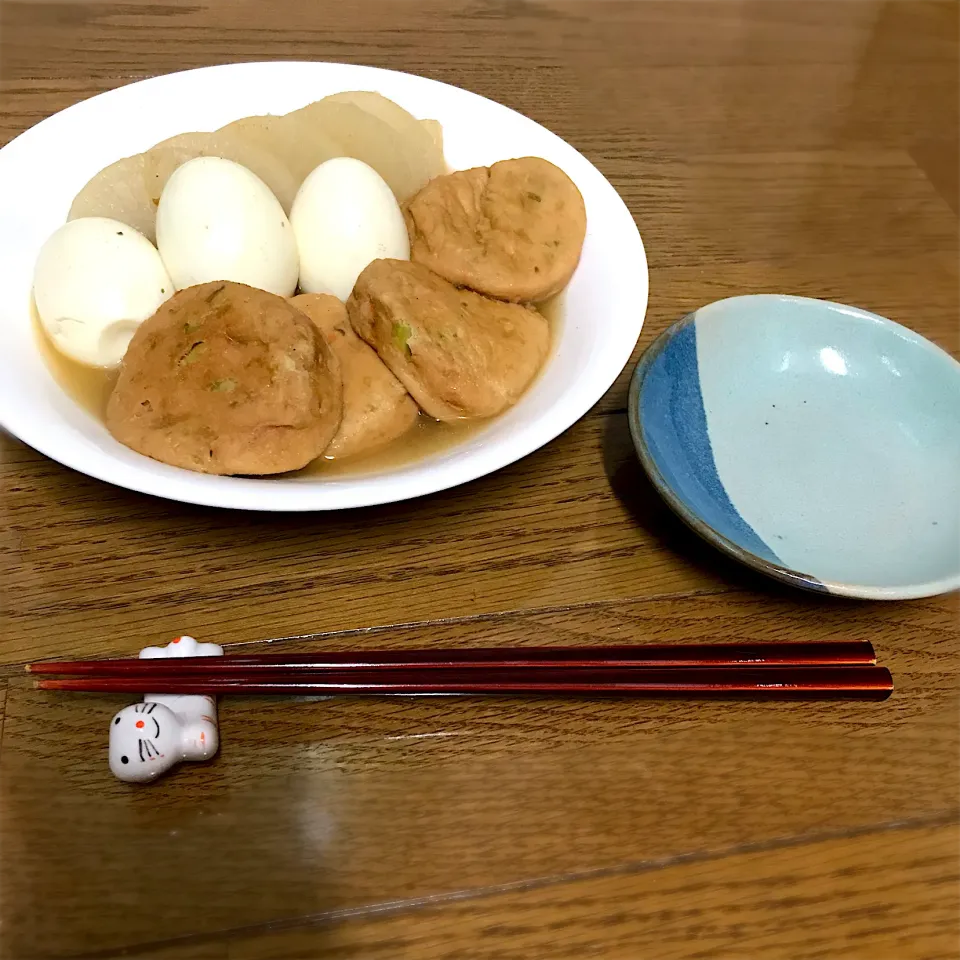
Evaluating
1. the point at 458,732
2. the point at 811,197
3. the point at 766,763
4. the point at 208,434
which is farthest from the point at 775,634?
the point at 811,197

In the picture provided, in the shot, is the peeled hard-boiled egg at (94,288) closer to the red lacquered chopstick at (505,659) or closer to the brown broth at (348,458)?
the brown broth at (348,458)

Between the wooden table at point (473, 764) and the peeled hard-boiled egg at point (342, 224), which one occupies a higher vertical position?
the peeled hard-boiled egg at point (342, 224)

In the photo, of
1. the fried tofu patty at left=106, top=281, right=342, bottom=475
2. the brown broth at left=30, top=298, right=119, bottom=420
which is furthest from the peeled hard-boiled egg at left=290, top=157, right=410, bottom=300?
the brown broth at left=30, top=298, right=119, bottom=420

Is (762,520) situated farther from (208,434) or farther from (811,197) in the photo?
(811,197)

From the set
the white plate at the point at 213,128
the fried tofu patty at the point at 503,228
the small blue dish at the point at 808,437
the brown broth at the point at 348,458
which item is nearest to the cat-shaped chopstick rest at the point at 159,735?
the white plate at the point at 213,128

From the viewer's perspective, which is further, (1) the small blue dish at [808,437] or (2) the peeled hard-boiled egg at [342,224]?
(2) the peeled hard-boiled egg at [342,224]

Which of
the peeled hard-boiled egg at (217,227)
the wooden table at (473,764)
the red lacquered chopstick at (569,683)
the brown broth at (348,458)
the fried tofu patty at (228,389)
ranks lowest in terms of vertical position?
the wooden table at (473,764)

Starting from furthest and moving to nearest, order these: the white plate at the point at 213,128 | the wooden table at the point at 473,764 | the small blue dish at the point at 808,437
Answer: the small blue dish at the point at 808,437 < the white plate at the point at 213,128 < the wooden table at the point at 473,764

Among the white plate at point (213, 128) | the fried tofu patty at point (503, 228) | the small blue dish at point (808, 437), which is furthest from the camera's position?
the fried tofu patty at point (503, 228)

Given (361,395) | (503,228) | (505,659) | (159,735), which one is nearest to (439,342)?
(361,395)
